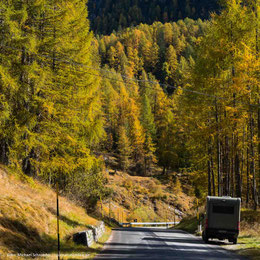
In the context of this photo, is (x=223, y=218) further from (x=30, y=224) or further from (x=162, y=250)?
(x=30, y=224)

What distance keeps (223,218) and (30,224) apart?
1017 centimetres

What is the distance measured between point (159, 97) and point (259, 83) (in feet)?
268

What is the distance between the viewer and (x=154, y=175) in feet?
253

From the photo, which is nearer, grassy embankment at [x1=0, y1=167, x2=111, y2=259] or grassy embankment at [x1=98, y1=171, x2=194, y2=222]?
grassy embankment at [x1=0, y1=167, x2=111, y2=259]

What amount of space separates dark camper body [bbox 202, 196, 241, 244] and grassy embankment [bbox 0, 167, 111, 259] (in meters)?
6.76

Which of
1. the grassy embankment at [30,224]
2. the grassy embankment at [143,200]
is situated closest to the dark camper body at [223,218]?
the grassy embankment at [30,224]

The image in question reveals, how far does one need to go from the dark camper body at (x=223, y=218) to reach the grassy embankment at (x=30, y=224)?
266 inches

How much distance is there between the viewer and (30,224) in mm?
12391

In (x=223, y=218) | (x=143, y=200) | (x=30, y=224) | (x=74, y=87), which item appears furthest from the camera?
(x=143, y=200)

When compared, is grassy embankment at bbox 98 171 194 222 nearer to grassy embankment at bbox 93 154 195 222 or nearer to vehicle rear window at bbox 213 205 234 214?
grassy embankment at bbox 93 154 195 222

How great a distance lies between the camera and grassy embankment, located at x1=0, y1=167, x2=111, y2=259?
1046cm

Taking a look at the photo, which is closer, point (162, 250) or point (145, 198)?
point (162, 250)

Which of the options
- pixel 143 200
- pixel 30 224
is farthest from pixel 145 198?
pixel 30 224

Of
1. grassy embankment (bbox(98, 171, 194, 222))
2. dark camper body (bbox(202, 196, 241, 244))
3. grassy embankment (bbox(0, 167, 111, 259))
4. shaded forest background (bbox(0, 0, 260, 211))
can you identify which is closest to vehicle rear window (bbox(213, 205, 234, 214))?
dark camper body (bbox(202, 196, 241, 244))
